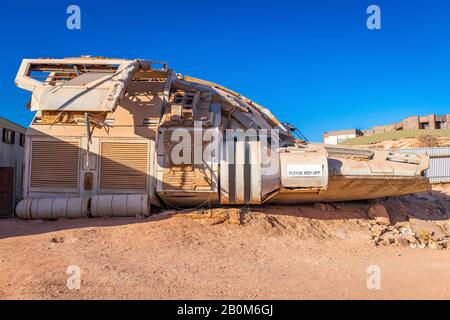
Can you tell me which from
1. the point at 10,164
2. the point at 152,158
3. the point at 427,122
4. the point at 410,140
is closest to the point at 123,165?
the point at 152,158

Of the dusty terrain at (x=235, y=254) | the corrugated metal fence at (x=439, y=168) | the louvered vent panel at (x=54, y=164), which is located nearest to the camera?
the dusty terrain at (x=235, y=254)

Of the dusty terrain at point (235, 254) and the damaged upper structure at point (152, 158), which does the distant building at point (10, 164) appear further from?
the dusty terrain at point (235, 254)

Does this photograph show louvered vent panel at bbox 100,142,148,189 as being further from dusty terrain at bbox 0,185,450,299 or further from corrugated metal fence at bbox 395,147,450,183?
corrugated metal fence at bbox 395,147,450,183

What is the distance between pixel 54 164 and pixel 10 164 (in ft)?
17.3

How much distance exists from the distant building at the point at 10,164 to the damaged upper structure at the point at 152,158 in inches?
82.0

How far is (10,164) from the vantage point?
17.6m

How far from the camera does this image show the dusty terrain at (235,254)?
23.6ft

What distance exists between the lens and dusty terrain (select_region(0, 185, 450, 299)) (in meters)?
7.19

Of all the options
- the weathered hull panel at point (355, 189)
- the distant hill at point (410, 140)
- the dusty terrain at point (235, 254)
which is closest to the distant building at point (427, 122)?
the distant hill at point (410, 140)

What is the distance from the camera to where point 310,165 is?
1289 cm

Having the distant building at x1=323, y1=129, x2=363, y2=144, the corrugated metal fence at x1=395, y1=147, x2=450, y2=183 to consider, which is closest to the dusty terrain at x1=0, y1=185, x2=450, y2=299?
the corrugated metal fence at x1=395, y1=147, x2=450, y2=183

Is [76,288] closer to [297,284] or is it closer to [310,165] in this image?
[297,284]

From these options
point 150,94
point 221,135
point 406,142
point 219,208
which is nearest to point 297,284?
point 219,208

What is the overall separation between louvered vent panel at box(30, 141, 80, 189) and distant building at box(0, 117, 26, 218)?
2.23 m
